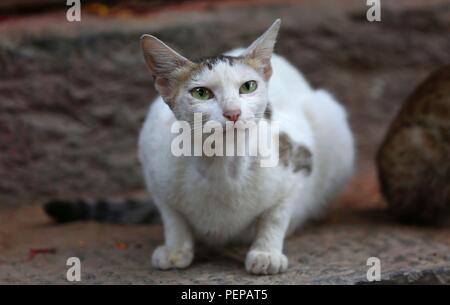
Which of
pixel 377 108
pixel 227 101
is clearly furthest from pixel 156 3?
pixel 227 101

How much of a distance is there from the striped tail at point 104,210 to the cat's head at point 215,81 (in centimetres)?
142

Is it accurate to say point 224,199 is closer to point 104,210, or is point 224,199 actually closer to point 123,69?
point 104,210

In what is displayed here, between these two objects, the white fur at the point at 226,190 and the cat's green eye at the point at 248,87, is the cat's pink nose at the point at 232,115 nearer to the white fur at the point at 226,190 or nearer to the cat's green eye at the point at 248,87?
the white fur at the point at 226,190

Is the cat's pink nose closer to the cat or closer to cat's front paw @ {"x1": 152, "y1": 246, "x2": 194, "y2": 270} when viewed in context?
cat's front paw @ {"x1": 152, "y1": 246, "x2": 194, "y2": 270}

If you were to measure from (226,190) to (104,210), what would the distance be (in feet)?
4.59

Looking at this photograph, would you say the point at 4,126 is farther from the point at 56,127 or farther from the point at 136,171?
the point at 136,171

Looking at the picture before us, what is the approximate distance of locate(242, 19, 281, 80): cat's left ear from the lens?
11.5 feet

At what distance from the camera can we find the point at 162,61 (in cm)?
347

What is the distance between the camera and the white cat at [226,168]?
3.34 m

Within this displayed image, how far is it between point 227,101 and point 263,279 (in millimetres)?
914
